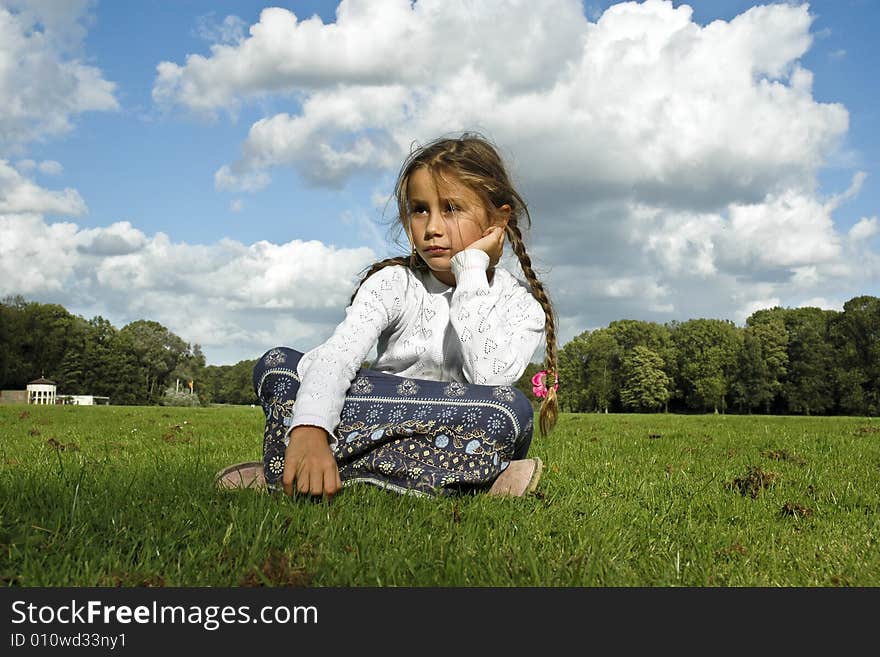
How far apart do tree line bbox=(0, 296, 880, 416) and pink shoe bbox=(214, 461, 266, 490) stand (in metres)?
60.1

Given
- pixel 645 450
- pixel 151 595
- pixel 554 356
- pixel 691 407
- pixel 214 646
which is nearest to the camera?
pixel 214 646

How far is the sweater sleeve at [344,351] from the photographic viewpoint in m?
4.02

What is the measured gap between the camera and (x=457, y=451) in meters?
4.27

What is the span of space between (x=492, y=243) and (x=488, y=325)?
708mm

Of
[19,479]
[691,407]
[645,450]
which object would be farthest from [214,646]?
[691,407]

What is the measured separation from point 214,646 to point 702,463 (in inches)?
227

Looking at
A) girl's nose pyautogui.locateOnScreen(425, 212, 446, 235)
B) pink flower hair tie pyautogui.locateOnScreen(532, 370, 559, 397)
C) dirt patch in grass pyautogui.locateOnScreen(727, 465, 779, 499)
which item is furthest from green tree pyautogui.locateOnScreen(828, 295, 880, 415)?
girl's nose pyautogui.locateOnScreen(425, 212, 446, 235)

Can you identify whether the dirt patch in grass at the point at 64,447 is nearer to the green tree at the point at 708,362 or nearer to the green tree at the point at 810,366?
the green tree at the point at 708,362

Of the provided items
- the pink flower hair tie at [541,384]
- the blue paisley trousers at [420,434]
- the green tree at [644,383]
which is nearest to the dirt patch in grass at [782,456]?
the pink flower hair tie at [541,384]

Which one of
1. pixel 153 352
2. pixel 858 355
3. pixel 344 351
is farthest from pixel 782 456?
pixel 153 352

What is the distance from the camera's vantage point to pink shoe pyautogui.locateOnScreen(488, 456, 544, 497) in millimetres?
4398

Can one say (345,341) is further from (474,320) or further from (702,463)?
(702,463)

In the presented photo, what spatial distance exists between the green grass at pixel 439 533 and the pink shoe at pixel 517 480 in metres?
0.15

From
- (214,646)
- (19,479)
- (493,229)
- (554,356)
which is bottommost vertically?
(214,646)
